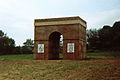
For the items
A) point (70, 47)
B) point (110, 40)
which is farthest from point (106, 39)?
point (70, 47)

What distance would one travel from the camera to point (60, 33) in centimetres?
2722

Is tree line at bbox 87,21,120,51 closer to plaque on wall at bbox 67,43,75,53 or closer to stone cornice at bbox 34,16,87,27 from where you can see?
plaque on wall at bbox 67,43,75,53

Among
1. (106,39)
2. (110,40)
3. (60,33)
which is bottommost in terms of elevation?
(60,33)

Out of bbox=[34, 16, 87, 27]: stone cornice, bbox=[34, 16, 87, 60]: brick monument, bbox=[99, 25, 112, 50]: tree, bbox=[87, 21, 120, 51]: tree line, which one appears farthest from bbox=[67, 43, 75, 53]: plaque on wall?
bbox=[99, 25, 112, 50]: tree

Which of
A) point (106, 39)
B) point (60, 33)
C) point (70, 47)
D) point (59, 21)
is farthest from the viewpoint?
point (106, 39)

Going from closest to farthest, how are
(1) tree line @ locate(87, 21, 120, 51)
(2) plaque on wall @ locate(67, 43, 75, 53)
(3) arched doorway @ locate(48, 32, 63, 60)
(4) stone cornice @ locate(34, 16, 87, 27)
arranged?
(4) stone cornice @ locate(34, 16, 87, 27)
(2) plaque on wall @ locate(67, 43, 75, 53)
(3) arched doorway @ locate(48, 32, 63, 60)
(1) tree line @ locate(87, 21, 120, 51)

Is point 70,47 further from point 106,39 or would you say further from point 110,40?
point 106,39

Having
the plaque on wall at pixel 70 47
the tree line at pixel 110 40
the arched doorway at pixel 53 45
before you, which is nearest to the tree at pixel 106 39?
the tree line at pixel 110 40

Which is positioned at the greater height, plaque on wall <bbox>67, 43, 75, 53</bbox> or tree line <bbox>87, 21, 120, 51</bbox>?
tree line <bbox>87, 21, 120, 51</bbox>

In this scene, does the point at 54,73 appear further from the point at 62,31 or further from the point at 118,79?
the point at 62,31

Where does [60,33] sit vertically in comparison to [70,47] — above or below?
above

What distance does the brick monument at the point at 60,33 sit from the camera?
84.5 ft

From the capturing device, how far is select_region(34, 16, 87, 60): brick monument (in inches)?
1014

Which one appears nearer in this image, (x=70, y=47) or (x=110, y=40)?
(x=70, y=47)
